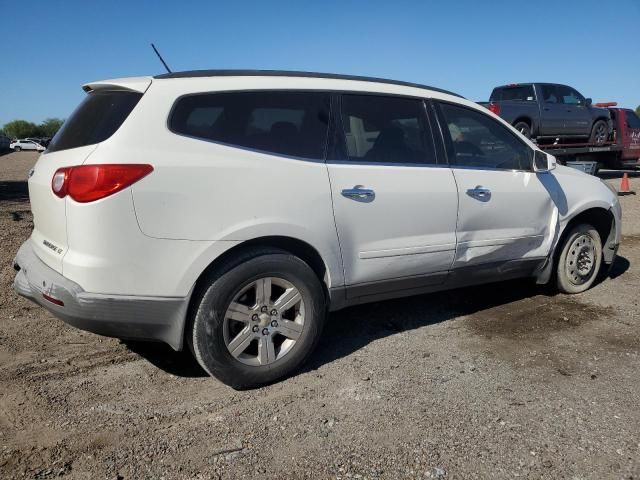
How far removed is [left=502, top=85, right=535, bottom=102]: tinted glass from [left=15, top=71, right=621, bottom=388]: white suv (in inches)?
410

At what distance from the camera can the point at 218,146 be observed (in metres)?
3.16

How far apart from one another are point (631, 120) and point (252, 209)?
17.5 m

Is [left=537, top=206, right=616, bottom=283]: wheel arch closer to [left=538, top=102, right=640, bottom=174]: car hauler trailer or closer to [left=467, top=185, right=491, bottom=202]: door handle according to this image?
[left=467, top=185, right=491, bottom=202]: door handle

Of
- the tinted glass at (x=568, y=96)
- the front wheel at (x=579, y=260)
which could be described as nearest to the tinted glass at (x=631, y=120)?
the tinted glass at (x=568, y=96)

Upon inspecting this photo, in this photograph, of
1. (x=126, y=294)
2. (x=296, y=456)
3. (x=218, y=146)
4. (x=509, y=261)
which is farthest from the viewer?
(x=509, y=261)

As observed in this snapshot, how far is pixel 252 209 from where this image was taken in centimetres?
319

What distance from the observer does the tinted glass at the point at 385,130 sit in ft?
12.3

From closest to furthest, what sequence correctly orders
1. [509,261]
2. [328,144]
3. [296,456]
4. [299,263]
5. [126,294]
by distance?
[296,456]
[126,294]
[299,263]
[328,144]
[509,261]

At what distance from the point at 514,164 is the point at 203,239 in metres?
2.75

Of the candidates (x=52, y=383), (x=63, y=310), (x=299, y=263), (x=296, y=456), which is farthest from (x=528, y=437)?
(x=52, y=383)

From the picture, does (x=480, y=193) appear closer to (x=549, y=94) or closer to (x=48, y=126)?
(x=549, y=94)

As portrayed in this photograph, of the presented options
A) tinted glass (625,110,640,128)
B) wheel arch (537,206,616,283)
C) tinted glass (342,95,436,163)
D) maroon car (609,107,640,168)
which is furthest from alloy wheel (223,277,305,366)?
tinted glass (625,110,640,128)

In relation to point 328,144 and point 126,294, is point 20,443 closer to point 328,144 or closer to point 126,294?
point 126,294

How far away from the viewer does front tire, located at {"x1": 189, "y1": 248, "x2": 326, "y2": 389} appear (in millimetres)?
3143
